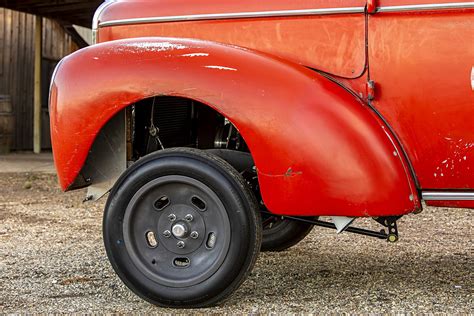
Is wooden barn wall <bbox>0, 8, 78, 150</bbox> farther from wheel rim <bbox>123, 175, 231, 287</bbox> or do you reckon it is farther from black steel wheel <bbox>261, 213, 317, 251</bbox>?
wheel rim <bbox>123, 175, 231, 287</bbox>

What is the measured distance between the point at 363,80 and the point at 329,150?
421 millimetres

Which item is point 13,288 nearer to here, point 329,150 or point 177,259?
point 177,259

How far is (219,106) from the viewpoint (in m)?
2.99

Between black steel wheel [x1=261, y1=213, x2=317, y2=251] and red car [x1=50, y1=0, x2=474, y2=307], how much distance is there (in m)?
1.16

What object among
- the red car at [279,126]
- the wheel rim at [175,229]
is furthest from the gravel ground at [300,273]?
the red car at [279,126]

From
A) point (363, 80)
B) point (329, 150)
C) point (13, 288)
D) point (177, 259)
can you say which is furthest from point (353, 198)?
point (13, 288)

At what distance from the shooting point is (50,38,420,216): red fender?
9.39 ft

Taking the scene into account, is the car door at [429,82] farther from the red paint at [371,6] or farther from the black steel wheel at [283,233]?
the black steel wheel at [283,233]

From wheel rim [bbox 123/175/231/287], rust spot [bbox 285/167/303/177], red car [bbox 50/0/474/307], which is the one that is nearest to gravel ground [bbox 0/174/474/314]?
wheel rim [bbox 123/175/231/287]

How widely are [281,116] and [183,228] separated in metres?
0.65

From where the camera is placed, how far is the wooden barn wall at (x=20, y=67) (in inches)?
559

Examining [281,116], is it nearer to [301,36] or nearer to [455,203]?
[301,36]

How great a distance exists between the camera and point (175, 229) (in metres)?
3.05

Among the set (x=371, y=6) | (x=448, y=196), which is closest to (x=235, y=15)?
(x=371, y=6)
